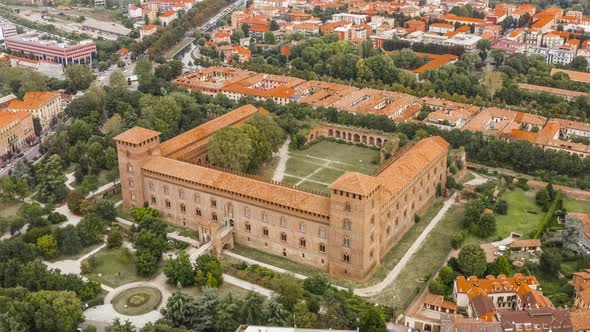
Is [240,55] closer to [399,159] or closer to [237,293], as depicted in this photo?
[399,159]

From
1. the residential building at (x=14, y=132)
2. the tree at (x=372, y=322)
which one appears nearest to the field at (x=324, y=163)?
the tree at (x=372, y=322)

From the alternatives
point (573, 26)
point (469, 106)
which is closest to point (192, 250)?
point (469, 106)

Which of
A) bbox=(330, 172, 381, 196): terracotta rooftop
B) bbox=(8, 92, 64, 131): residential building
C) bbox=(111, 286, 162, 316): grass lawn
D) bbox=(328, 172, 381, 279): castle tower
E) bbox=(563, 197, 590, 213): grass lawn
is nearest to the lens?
bbox=(111, 286, 162, 316): grass lawn

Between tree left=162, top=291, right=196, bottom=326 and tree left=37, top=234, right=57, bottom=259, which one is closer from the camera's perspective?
tree left=162, top=291, right=196, bottom=326

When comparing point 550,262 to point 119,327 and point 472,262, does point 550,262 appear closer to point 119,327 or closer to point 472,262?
point 472,262

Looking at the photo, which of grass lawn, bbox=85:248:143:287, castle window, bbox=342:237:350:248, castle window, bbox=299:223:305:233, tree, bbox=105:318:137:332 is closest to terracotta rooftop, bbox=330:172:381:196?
castle window, bbox=342:237:350:248

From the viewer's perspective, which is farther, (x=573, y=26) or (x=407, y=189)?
(x=573, y=26)

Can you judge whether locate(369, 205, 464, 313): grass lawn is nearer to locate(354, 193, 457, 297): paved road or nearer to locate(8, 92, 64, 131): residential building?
locate(354, 193, 457, 297): paved road

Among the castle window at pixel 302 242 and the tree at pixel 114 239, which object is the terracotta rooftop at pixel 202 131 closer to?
the tree at pixel 114 239
